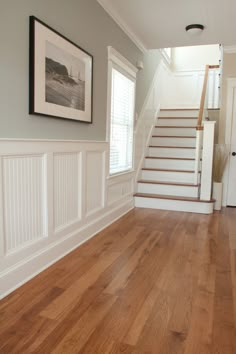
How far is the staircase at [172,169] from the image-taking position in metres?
4.38

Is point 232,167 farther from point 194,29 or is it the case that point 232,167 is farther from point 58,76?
point 58,76

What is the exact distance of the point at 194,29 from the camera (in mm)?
3508

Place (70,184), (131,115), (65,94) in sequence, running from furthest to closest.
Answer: (131,115) < (70,184) < (65,94)

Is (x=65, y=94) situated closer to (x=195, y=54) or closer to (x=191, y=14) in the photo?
(x=191, y=14)

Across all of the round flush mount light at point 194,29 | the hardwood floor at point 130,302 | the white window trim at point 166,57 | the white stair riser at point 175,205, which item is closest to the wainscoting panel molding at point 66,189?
the hardwood floor at point 130,302

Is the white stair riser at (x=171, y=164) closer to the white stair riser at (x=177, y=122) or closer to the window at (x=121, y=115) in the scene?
the window at (x=121, y=115)

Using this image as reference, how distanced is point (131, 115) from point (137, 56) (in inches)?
35.2

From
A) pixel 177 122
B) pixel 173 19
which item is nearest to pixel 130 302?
pixel 173 19

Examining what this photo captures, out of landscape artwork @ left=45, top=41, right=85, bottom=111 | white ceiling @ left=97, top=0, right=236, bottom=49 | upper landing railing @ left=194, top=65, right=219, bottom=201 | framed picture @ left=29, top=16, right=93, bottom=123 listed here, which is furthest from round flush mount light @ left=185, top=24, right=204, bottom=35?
landscape artwork @ left=45, top=41, right=85, bottom=111

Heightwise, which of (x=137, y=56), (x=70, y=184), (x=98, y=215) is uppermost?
(x=137, y=56)

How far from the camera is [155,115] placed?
5977mm

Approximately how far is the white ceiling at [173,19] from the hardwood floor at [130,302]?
2477 millimetres

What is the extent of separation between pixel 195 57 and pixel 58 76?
5443mm

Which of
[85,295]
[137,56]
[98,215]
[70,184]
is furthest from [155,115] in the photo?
[85,295]
